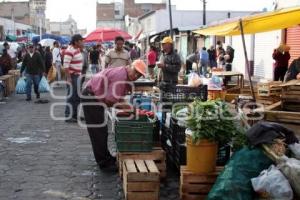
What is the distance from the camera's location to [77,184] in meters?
6.44

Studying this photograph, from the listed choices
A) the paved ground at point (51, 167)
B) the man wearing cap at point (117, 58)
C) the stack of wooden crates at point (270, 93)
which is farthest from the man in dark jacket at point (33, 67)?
the stack of wooden crates at point (270, 93)

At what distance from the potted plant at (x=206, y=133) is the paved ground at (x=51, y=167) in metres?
0.72

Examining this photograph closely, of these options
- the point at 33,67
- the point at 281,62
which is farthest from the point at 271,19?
the point at 33,67

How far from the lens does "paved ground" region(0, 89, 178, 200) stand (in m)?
6.09

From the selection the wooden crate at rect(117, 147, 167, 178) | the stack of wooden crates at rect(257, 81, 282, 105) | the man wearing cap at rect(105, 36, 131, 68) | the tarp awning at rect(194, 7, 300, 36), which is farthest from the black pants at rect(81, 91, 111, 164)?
the stack of wooden crates at rect(257, 81, 282, 105)

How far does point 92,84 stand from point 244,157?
2626mm

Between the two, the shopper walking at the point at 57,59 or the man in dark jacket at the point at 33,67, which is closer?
the man in dark jacket at the point at 33,67

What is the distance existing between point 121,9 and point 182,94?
11379 centimetres

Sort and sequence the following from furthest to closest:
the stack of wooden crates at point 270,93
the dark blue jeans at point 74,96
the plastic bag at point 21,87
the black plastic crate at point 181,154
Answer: the plastic bag at point 21,87 → the dark blue jeans at point 74,96 → the stack of wooden crates at point 270,93 → the black plastic crate at point 181,154

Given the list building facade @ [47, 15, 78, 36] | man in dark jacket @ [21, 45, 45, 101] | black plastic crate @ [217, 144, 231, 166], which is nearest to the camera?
black plastic crate @ [217, 144, 231, 166]

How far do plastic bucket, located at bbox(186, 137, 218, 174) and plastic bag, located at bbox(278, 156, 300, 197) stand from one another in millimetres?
1036

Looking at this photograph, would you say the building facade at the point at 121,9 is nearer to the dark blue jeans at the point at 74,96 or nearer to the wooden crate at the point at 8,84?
the wooden crate at the point at 8,84

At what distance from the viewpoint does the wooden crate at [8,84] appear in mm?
16266

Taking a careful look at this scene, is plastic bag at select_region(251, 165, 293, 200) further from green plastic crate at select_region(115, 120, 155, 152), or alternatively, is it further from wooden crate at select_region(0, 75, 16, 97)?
wooden crate at select_region(0, 75, 16, 97)
